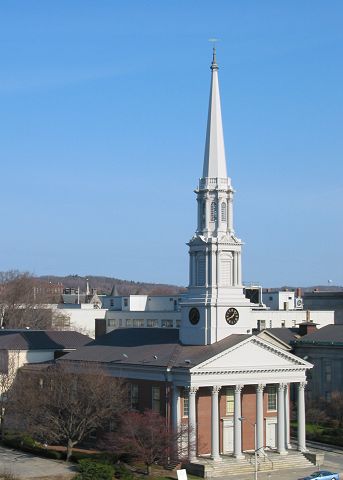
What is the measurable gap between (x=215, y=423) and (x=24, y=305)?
105 meters

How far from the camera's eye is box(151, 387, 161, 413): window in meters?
71.9

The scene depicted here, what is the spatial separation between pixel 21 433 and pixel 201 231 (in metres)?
21.9

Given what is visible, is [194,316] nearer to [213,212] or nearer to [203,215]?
[203,215]

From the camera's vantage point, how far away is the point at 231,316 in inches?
2968

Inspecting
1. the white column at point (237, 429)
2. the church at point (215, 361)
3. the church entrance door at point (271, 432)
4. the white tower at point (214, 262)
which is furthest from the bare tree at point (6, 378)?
the church entrance door at point (271, 432)

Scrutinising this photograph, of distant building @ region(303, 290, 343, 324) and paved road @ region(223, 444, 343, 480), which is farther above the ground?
distant building @ region(303, 290, 343, 324)

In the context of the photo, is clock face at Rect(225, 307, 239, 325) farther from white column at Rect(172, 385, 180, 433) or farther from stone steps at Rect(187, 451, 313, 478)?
stone steps at Rect(187, 451, 313, 478)

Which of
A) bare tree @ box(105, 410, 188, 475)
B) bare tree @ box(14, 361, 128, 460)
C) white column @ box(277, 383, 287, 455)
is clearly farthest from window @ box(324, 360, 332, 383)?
bare tree @ box(105, 410, 188, 475)

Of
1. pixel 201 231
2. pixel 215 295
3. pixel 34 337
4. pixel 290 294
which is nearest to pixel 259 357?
pixel 215 295

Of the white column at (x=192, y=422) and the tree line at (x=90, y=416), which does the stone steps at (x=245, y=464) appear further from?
the tree line at (x=90, y=416)

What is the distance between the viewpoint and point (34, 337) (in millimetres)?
92000

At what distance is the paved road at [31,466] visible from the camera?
62.7 meters

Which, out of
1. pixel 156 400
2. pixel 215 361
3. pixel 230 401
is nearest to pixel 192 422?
pixel 156 400

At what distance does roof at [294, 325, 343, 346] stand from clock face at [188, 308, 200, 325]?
1088 inches
